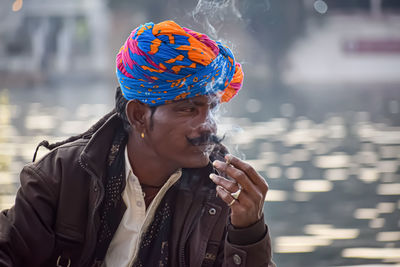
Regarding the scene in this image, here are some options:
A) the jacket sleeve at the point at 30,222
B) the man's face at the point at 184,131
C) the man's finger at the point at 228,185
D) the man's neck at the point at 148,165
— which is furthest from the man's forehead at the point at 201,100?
the jacket sleeve at the point at 30,222

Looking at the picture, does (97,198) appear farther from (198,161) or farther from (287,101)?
(287,101)

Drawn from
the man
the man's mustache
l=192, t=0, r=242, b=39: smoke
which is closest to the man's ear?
the man

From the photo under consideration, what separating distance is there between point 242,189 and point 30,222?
31.6 inches

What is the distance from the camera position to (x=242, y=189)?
2396 mm

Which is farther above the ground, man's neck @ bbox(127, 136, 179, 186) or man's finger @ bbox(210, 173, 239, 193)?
man's neck @ bbox(127, 136, 179, 186)

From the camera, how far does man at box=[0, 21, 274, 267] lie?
2.53 meters

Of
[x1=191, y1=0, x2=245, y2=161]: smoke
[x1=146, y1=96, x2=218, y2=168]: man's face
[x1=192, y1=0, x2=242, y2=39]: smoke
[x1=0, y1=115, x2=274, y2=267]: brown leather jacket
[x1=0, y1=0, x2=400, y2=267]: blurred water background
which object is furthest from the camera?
[x1=0, y1=0, x2=400, y2=267]: blurred water background

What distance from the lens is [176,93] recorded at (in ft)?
8.58

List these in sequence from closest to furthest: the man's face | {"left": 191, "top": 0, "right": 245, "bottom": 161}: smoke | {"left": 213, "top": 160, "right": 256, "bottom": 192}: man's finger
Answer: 1. {"left": 213, "top": 160, "right": 256, "bottom": 192}: man's finger
2. the man's face
3. {"left": 191, "top": 0, "right": 245, "bottom": 161}: smoke

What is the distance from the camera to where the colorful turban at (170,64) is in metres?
2.58

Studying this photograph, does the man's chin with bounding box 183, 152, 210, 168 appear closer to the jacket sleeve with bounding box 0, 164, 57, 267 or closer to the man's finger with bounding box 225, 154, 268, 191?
the man's finger with bounding box 225, 154, 268, 191

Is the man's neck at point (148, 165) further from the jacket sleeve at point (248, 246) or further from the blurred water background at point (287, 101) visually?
the jacket sleeve at point (248, 246)

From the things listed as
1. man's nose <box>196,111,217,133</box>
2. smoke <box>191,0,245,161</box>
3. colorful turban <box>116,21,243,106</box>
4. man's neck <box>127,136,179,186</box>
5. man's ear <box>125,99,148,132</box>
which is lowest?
man's neck <box>127,136,179,186</box>

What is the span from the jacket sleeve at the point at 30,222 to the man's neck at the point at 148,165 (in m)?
0.35
